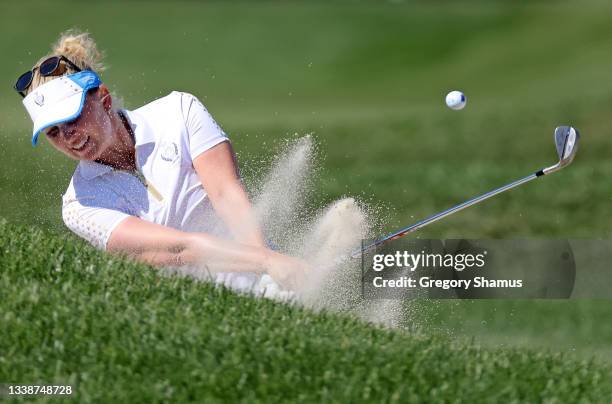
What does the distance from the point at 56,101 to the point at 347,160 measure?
2356 cm

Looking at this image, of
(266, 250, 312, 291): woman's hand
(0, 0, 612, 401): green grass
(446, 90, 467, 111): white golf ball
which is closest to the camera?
(0, 0, 612, 401): green grass

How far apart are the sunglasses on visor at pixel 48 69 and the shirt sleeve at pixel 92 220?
69 centimetres

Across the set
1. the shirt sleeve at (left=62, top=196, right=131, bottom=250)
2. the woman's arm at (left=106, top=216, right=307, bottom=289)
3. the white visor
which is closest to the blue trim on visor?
the white visor

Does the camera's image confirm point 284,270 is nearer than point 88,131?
Yes

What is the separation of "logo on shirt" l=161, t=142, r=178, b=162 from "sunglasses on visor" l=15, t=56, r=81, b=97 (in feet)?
2.17

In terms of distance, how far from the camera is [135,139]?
6875 millimetres

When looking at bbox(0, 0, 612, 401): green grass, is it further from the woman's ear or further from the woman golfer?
the woman's ear

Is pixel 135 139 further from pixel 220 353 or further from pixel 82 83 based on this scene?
pixel 220 353

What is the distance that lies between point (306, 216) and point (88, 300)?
299 cm

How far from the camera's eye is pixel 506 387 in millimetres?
5113

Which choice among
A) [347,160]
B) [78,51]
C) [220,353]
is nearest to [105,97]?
[78,51]

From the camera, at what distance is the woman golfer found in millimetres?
6461

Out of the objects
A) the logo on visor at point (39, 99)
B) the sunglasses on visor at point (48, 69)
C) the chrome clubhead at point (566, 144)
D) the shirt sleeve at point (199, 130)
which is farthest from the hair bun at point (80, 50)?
the chrome clubhead at point (566, 144)

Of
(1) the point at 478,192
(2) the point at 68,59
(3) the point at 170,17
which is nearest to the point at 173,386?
(2) the point at 68,59
